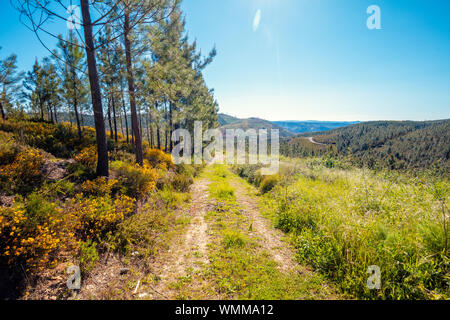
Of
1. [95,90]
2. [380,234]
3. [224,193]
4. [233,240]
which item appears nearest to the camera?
[380,234]

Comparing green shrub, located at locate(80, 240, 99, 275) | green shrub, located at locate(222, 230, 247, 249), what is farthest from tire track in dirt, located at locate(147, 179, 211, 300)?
green shrub, located at locate(80, 240, 99, 275)

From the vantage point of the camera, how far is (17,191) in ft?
13.6

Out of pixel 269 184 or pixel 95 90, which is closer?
pixel 95 90

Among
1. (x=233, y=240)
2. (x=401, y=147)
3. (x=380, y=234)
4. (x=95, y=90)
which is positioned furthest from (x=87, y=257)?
(x=401, y=147)

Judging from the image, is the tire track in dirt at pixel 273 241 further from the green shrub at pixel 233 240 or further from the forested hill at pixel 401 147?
the forested hill at pixel 401 147

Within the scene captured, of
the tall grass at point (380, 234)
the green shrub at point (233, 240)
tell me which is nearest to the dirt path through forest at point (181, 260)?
the green shrub at point (233, 240)

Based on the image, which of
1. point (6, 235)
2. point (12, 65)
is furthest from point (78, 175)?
point (12, 65)

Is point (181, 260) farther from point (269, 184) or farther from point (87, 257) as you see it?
point (269, 184)

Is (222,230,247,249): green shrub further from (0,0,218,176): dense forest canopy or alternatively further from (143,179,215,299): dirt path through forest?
(0,0,218,176): dense forest canopy

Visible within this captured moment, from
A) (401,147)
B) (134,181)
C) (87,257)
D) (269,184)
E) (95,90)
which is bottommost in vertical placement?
(401,147)

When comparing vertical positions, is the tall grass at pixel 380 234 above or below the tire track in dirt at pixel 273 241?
above
